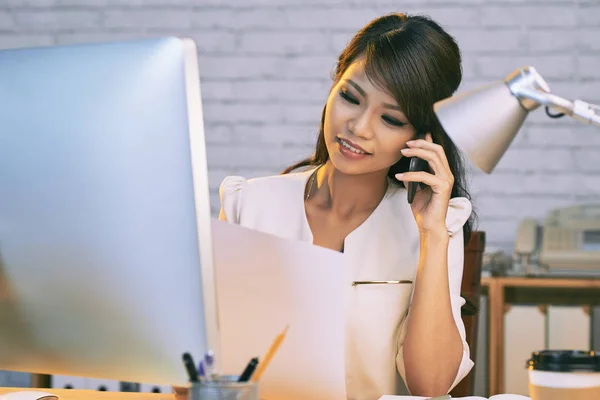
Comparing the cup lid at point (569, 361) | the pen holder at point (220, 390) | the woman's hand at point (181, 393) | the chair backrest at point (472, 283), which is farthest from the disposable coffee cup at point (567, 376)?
the chair backrest at point (472, 283)

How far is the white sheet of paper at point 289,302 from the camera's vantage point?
108 cm

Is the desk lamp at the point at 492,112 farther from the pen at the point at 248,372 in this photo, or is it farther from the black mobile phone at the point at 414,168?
the black mobile phone at the point at 414,168

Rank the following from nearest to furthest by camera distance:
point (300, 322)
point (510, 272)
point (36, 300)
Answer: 1. point (36, 300)
2. point (300, 322)
3. point (510, 272)

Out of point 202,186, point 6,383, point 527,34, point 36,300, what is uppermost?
point 527,34

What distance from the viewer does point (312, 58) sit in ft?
10.4

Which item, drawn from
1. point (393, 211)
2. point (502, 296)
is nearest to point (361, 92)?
point (393, 211)

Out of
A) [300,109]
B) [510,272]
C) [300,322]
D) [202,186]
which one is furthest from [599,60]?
[202,186]

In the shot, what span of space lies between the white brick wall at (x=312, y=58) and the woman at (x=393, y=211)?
143 cm

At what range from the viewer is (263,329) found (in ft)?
3.59


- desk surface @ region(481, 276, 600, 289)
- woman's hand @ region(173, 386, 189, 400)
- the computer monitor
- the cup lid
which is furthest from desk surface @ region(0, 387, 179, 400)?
desk surface @ region(481, 276, 600, 289)

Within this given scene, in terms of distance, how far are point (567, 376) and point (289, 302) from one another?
34cm

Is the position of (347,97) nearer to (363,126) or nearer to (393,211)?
(363,126)

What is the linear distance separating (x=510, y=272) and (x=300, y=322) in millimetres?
1817

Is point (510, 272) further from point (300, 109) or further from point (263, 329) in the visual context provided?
point (263, 329)
